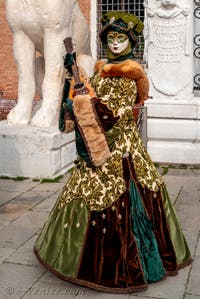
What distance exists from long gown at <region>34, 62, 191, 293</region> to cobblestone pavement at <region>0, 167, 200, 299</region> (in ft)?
0.38

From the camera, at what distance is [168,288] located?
10.9ft

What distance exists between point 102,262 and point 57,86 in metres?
3.53

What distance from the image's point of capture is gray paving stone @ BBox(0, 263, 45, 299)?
3.28m

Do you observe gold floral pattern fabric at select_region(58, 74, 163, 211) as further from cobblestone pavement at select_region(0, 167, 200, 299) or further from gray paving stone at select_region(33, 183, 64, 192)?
gray paving stone at select_region(33, 183, 64, 192)

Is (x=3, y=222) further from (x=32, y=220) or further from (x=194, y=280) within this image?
(x=194, y=280)

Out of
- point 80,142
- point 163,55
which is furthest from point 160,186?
point 163,55

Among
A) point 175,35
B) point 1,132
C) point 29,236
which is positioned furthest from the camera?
point 175,35

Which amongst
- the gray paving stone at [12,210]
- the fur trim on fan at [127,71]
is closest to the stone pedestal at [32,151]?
the gray paving stone at [12,210]

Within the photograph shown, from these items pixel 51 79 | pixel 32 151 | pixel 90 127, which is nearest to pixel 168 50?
pixel 51 79

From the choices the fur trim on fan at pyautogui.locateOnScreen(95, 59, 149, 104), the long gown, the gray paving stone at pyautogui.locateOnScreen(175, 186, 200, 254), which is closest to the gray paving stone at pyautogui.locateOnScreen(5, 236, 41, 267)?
the long gown

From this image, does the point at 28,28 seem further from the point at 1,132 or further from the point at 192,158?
the point at 192,158

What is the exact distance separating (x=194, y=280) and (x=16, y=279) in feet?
3.81

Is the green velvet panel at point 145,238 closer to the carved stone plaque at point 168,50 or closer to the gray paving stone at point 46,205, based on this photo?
the gray paving stone at point 46,205

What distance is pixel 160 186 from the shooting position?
3428mm
